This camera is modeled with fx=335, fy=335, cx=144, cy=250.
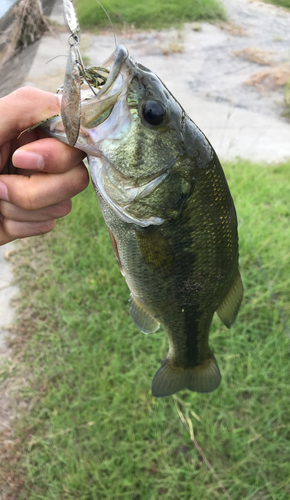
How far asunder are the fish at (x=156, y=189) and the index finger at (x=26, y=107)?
9cm

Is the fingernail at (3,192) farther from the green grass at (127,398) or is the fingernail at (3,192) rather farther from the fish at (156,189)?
the green grass at (127,398)

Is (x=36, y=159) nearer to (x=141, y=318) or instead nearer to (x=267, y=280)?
(x=141, y=318)

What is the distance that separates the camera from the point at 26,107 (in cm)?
104

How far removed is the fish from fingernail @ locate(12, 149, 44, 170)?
8 centimetres

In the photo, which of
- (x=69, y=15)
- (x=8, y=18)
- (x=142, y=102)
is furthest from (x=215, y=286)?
(x=8, y=18)

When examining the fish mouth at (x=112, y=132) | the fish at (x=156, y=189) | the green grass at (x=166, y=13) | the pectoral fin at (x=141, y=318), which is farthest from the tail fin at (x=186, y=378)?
the green grass at (x=166, y=13)

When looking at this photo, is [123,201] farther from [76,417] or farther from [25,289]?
[25,289]

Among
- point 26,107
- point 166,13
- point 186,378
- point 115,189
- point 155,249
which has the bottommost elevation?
point 186,378

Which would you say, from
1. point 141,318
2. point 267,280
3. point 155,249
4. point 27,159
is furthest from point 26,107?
point 267,280

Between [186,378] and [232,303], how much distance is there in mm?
499

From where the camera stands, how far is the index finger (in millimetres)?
1036

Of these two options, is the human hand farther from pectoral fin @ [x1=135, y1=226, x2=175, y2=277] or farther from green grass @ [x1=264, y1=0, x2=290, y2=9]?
green grass @ [x1=264, y1=0, x2=290, y2=9]

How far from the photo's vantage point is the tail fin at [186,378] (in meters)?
1.59

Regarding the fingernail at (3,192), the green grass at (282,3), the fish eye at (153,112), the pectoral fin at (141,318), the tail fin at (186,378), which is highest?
the fish eye at (153,112)
